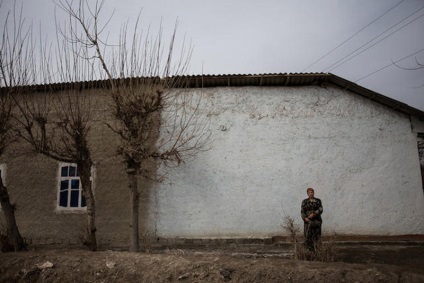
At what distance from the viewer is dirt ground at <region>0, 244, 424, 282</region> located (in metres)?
3.42

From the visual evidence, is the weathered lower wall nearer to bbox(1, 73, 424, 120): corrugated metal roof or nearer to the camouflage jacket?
bbox(1, 73, 424, 120): corrugated metal roof

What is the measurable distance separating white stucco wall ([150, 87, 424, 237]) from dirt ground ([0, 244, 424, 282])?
165 inches

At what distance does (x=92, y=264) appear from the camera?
434 cm

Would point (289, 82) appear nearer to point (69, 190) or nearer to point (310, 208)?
point (310, 208)

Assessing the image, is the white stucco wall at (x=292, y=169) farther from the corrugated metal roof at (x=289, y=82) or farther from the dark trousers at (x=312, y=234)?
the dark trousers at (x=312, y=234)

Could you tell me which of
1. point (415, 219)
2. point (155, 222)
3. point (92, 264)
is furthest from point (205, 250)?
point (415, 219)

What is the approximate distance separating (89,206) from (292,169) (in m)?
5.55

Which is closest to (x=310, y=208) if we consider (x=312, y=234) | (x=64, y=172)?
(x=312, y=234)

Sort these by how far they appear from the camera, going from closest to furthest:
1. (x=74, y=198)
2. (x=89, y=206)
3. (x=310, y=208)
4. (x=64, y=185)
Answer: (x=89, y=206) < (x=310, y=208) < (x=74, y=198) < (x=64, y=185)

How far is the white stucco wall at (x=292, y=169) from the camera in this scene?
8570mm

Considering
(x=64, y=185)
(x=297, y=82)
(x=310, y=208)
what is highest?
(x=297, y=82)

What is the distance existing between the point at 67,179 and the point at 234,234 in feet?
17.2

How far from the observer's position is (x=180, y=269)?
154 inches

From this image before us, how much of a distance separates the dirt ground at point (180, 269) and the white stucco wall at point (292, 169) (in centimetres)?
419
